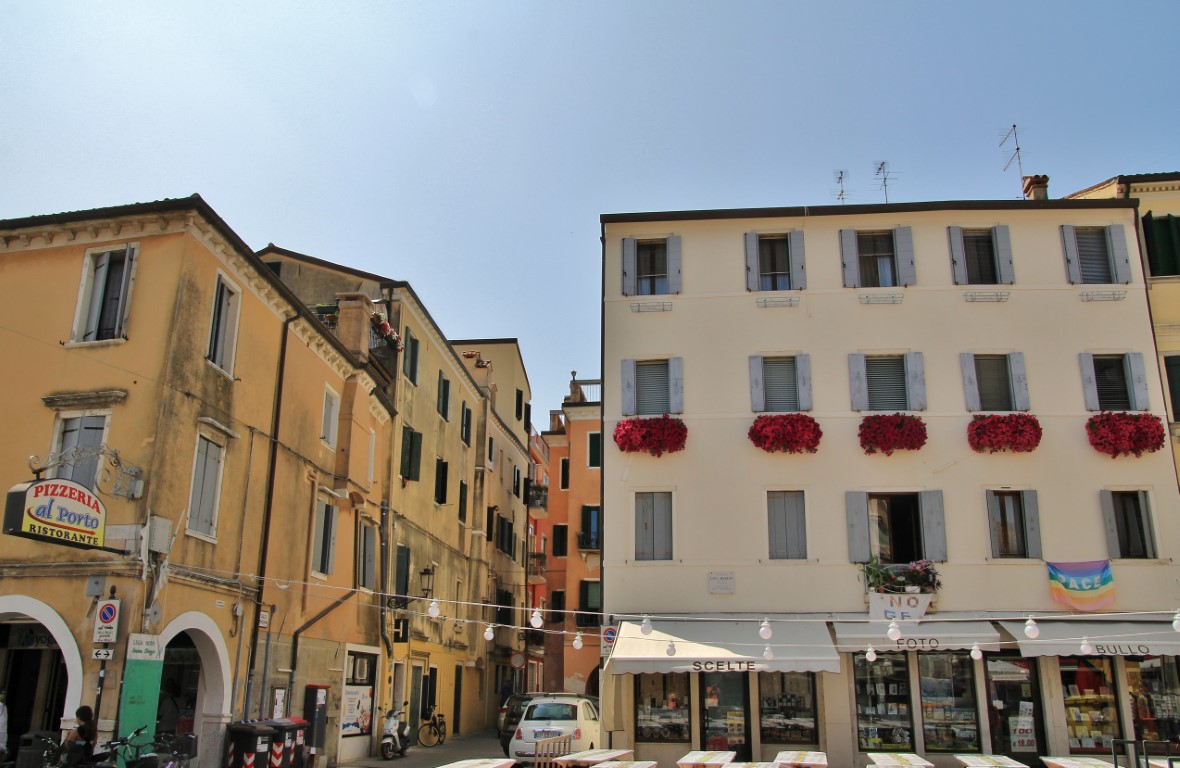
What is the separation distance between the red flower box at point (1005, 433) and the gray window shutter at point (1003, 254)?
3252mm

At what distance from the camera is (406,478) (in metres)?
27.3

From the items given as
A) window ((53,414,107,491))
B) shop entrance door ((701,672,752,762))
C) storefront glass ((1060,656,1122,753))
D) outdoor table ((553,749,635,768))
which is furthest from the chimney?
window ((53,414,107,491))

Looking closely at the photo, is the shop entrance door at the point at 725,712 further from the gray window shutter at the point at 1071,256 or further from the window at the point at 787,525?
the gray window shutter at the point at 1071,256

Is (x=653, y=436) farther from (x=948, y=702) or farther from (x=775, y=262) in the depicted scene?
(x=948, y=702)

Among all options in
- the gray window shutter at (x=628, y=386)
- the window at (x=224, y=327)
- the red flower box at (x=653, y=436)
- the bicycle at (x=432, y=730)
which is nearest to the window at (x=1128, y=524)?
the red flower box at (x=653, y=436)

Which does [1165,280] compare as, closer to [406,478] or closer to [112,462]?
[406,478]

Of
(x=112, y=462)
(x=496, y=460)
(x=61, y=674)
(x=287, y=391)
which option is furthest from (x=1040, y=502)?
(x=496, y=460)

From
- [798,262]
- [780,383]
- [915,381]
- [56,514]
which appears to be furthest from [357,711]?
[915,381]

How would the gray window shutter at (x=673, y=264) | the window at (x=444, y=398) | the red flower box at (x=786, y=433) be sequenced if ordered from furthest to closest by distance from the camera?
the window at (x=444, y=398)
the gray window shutter at (x=673, y=264)
the red flower box at (x=786, y=433)

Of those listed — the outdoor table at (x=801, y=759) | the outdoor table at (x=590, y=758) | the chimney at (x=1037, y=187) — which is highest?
the chimney at (x=1037, y=187)

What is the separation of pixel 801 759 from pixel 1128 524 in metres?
9.94

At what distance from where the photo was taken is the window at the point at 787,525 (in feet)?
66.9

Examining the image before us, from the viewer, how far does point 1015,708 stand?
19.3 meters

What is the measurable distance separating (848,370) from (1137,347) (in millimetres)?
6277
